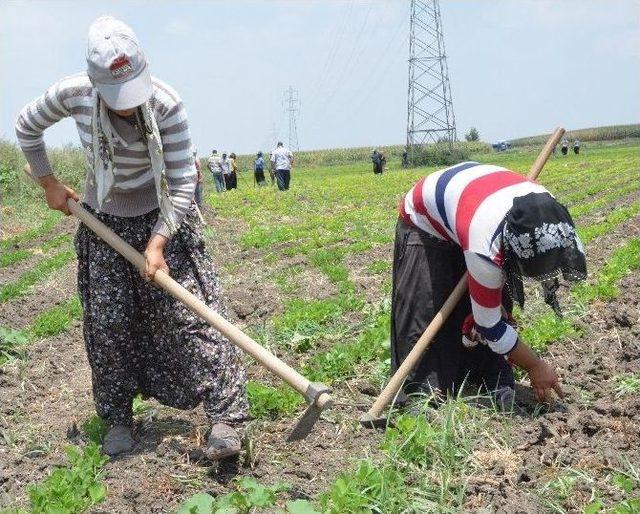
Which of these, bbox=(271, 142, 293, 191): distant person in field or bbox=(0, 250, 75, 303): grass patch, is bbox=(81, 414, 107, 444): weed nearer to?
bbox=(0, 250, 75, 303): grass patch

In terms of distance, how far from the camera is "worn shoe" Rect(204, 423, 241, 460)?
10.6ft

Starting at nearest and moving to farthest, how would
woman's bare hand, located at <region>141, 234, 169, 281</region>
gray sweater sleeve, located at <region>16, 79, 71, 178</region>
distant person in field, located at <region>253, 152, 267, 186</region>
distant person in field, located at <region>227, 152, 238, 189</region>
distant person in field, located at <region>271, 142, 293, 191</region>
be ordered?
woman's bare hand, located at <region>141, 234, 169, 281</region> → gray sweater sleeve, located at <region>16, 79, 71, 178</region> → distant person in field, located at <region>271, 142, 293, 191</region> → distant person in field, located at <region>227, 152, 238, 189</region> → distant person in field, located at <region>253, 152, 267, 186</region>

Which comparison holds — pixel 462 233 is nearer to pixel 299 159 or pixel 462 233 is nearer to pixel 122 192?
pixel 122 192

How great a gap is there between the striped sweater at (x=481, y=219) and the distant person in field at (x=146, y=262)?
1.14 meters

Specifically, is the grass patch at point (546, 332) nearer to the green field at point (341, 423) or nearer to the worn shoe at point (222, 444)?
the green field at point (341, 423)

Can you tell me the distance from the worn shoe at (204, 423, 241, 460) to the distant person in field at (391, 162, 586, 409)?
985 mm

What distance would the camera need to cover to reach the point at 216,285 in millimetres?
3684

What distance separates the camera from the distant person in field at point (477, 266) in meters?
3.00

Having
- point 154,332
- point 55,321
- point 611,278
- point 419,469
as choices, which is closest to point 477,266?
point 419,469

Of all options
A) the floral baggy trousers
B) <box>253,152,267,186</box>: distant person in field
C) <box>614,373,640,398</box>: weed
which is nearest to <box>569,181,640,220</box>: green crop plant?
<box>614,373,640,398</box>: weed

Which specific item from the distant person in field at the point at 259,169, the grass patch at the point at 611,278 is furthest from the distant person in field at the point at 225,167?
the grass patch at the point at 611,278

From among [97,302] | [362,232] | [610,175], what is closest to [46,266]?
[362,232]

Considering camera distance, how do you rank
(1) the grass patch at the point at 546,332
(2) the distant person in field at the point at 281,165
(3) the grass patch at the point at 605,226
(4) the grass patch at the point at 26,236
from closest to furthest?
1. (1) the grass patch at the point at 546,332
2. (3) the grass patch at the point at 605,226
3. (4) the grass patch at the point at 26,236
4. (2) the distant person in field at the point at 281,165

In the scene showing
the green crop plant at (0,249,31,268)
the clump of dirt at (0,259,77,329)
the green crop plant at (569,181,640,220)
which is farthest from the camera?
the green crop plant at (569,181,640,220)
